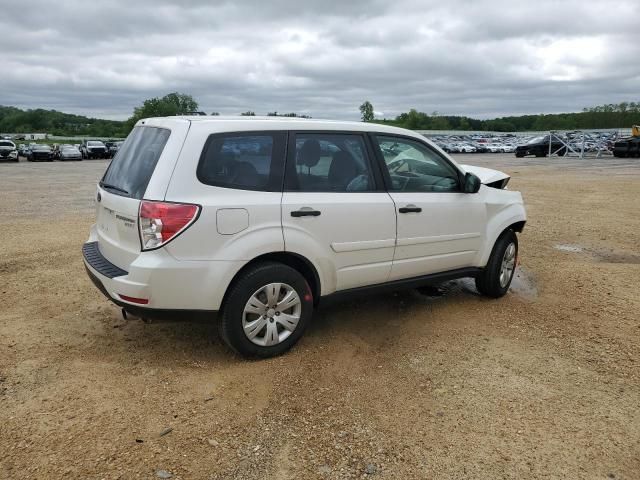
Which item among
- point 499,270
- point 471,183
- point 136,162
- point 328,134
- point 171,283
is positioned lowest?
point 499,270

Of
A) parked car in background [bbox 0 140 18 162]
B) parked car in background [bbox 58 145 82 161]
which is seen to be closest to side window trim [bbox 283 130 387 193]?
parked car in background [bbox 0 140 18 162]

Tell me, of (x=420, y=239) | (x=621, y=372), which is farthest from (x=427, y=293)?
(x=621, y=372)

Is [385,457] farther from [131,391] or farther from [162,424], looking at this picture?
[131,391]

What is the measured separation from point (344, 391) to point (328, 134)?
6.45 ft

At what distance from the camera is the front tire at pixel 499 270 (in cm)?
544

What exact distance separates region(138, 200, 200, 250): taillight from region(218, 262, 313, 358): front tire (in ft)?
1.89

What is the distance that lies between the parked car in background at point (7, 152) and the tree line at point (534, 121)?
248 feet

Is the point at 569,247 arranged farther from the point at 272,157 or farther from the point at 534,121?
the point at 534,121

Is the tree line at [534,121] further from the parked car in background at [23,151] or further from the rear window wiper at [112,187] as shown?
the rear window wiper at [112,187]

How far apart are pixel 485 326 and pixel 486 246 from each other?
2.77 feet

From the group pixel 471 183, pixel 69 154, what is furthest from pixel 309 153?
pixel 69 154

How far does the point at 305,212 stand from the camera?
4012 millimetres

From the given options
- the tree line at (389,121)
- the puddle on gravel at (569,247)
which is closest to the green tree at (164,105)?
the tree line at (389,121)

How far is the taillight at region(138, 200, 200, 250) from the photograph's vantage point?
3.55 metres
